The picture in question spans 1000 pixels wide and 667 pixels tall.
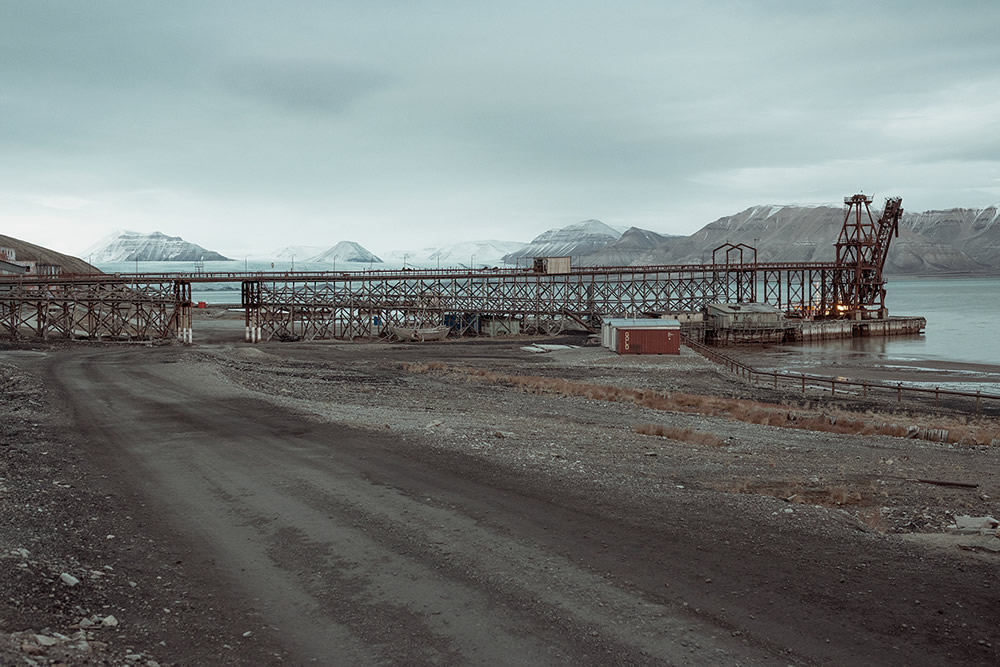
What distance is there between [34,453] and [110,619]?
30.4 feet

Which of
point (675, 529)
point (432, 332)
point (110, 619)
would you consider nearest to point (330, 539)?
point (110, 619)

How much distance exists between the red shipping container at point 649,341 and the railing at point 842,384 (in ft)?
9.11

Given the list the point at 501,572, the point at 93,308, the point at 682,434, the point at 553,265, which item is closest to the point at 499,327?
the point at 553,265

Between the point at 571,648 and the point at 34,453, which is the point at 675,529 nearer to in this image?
the point at 571,648

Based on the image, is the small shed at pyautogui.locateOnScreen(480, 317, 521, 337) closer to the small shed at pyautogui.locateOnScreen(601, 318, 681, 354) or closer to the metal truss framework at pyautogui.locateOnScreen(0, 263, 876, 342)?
the metal truss framework at pyautogui.locateOnScreen(0, 263, 876, 342)

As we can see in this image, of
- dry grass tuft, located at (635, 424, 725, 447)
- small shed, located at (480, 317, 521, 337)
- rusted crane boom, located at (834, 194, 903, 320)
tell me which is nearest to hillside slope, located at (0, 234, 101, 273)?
small shed, located at (480, 317, 521, 337)

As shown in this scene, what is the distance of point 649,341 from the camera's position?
53.6 meters

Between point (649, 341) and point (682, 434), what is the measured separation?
109 ft

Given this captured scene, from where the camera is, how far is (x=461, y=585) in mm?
9297

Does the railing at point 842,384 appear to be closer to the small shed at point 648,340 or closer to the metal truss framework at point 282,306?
the small shed at point 648,340

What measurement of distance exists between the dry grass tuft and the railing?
17908 millimetres

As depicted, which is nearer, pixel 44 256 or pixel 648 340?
pixel 648 340

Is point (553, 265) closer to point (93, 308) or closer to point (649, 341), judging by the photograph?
point (649, 341)

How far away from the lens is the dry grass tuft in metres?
20.0
